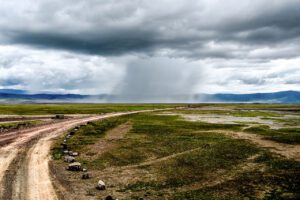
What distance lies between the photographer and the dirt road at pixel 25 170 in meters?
17.0

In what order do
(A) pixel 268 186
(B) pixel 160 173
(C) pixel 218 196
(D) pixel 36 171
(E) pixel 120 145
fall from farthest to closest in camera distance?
(E) pixel 120 145, (B) pixel 160 173, (D) pixel 36 171, (A) pixel 268 186, (C) pixel 218 196

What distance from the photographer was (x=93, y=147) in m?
35.6

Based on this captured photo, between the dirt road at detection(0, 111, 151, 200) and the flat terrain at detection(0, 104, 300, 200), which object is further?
the flat terrain at detection(0, 104, 300, 200)

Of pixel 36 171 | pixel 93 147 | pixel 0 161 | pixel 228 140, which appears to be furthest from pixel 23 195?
pixel 228 140

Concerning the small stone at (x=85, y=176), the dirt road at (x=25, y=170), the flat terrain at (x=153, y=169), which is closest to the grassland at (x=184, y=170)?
the flat terrain at (x=153, y=169)

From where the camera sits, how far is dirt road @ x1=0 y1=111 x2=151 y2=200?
1701 cm

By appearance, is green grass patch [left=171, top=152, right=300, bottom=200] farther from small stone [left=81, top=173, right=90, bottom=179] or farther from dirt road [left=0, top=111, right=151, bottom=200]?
dirt road [left=0, top=111, right=151, bottom=200]

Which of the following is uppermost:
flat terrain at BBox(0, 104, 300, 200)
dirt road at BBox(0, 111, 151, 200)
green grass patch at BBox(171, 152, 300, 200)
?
dirt road at BBox(0, 111, 151, 200)

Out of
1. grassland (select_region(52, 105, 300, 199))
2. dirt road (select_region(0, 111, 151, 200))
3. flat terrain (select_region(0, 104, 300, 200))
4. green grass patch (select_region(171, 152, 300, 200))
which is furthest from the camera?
grassland (select_region(52, 105, 300, 199))

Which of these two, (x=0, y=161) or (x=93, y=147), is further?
(x=93, y=147)

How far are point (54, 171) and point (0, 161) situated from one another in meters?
6.14

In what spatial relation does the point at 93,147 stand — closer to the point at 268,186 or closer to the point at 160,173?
the point at 160,173

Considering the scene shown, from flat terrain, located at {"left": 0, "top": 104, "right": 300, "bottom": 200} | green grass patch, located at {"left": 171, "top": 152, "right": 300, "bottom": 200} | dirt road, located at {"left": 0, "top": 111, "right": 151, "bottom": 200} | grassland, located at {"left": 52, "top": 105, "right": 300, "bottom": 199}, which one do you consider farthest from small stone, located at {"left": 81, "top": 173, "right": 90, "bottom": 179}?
green grass patch, located at {"left": 171, "top": 152, "right": 300, "bottom": 200}

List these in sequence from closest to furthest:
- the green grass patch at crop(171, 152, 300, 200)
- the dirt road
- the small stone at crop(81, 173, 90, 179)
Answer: the dirt road, the green grass patch at crop(171, 152, 300, 200), the small stone at crop(81, 173, 90, 179)
